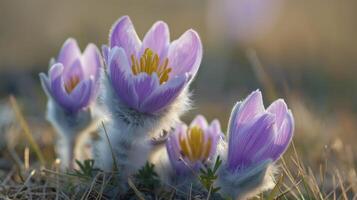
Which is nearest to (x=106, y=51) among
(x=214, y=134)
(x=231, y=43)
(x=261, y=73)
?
(x=214, y=134)

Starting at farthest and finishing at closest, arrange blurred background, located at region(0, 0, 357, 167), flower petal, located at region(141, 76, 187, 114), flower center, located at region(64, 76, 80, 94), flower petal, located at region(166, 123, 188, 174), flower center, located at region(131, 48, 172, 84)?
blurred background, located at region(0, 0, 357, 167) < flower center, located at region(64, 76, 80, 94) < flower petal, located at region(166, 123, 188, 174) < flower center, located at region(131, 48, 172, 84) < flower petal, located at region(141, 76, 187, 114)

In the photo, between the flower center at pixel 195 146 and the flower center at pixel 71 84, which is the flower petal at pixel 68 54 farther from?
the flower center at pixel 195 146

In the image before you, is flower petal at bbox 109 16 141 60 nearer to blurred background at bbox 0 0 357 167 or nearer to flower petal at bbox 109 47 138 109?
flower petal at bbox 109 47 138 109

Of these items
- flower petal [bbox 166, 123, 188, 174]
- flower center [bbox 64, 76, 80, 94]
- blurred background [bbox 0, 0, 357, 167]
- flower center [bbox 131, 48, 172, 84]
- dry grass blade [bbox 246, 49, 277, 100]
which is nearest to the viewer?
flower center [bbox 131, 48, 172, 84]

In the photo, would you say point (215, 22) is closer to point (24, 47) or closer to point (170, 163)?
point (24, 47)

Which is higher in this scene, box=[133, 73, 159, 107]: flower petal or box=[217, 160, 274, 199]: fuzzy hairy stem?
box=[133, 73, 159, 107]: flower petal

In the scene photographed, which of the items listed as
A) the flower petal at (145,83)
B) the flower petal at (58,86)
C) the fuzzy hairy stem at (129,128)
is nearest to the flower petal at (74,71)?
the flower petal at (58,86)

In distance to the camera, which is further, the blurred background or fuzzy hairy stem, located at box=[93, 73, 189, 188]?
the blurred background

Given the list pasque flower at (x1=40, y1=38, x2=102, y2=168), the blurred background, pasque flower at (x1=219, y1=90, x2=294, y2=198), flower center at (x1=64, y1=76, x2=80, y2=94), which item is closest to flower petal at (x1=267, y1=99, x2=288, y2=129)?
pasque flower at (x1=219, y1=90, x2=294, y2=198)

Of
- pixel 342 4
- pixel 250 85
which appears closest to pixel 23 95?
pixel 250 85
